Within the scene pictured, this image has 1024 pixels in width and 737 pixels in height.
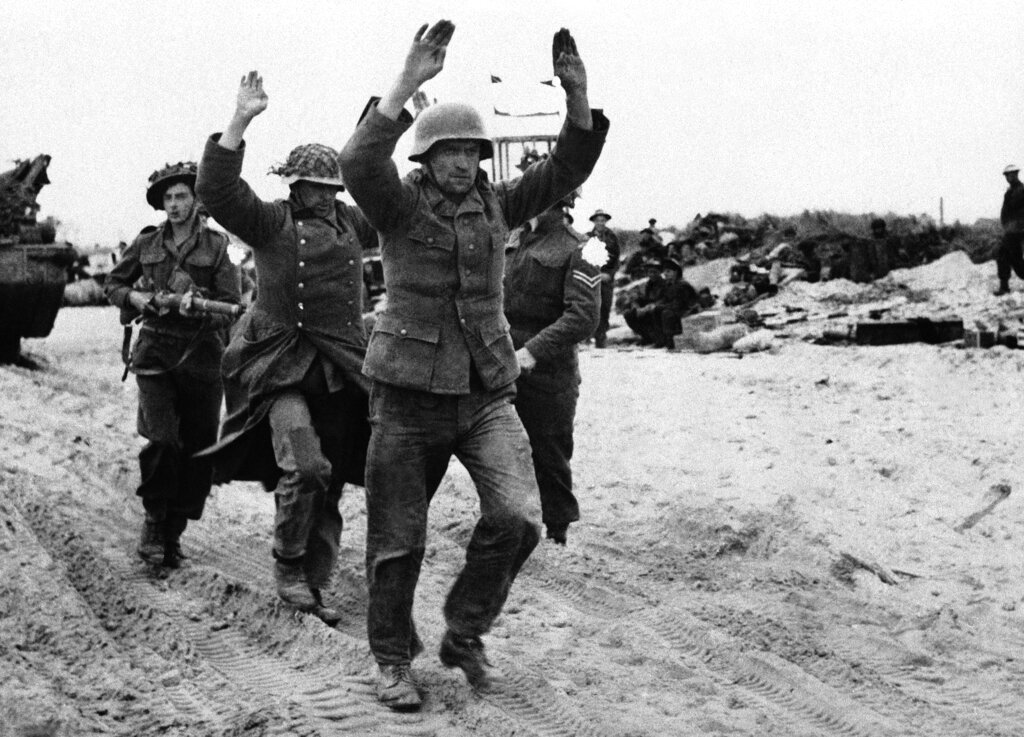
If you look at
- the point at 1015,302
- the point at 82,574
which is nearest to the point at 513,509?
the point at 82,574

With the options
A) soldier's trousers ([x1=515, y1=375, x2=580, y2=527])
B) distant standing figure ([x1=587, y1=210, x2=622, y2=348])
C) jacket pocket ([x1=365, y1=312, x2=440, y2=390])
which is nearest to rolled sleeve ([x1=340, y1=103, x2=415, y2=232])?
jacket pocket ([x1=365, y1=312, x2=440, y2=390])

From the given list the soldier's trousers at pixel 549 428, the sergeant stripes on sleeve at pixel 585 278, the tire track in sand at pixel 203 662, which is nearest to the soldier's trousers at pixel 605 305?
the soldier's trousers at pixel 549 428

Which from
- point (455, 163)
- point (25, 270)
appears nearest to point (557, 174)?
point (455, 163)

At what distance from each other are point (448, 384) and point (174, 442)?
3.08 metres

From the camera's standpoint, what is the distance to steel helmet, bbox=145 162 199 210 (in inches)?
302

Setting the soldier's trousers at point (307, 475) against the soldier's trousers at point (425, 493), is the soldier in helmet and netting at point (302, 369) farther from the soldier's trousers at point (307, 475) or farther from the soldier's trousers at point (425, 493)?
the soldier's trousers at point (425, 493)

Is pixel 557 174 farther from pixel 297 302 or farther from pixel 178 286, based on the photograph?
pixel 178 286

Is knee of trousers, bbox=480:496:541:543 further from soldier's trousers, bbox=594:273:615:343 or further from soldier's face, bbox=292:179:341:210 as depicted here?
soldier's trousers, bbox=594:273:615:343

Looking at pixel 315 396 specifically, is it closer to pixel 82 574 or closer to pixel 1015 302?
pixel 82 574

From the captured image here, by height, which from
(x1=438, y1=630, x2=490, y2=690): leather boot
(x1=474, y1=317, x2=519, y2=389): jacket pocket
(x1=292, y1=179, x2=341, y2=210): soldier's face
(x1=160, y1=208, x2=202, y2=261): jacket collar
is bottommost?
(x1=438, y1=630, x2=490, y2=690): leather boot

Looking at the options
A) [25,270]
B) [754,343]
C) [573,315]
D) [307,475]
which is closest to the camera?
[307,475]

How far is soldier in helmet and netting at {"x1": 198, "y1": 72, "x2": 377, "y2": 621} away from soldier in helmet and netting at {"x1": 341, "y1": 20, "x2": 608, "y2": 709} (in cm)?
128

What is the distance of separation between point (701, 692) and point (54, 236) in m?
14.2

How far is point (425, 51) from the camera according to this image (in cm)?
466
